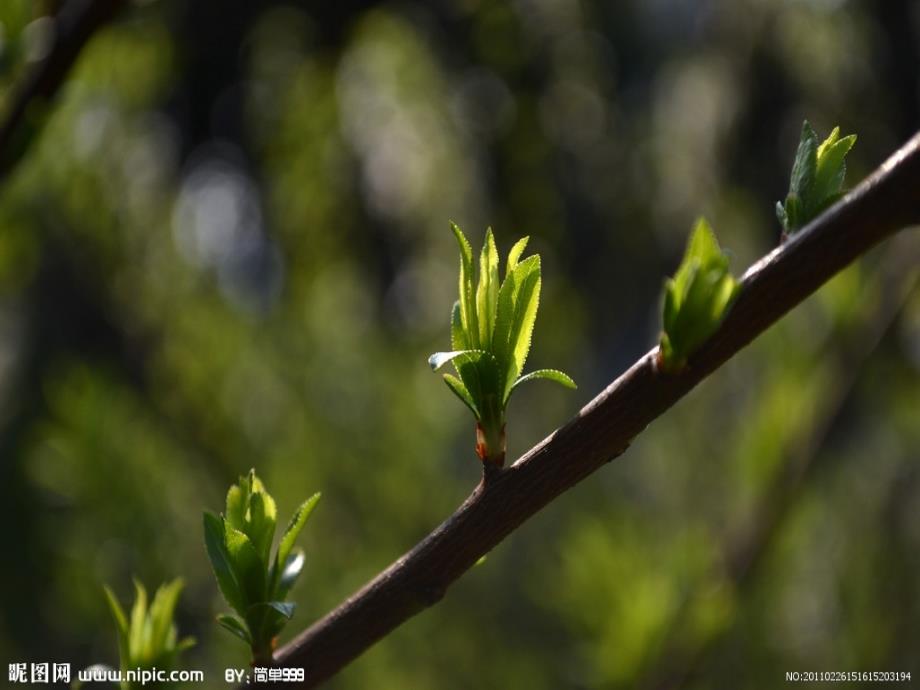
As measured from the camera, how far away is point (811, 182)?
373 millimetres

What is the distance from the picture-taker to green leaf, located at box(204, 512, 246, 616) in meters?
0.40

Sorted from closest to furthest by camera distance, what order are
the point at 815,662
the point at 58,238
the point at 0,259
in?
the point at 0,259, the point at 815,662, the point at 58,238

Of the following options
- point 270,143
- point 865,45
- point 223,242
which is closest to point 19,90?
point 270,143

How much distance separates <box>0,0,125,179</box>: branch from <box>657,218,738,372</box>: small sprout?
1.13 feet

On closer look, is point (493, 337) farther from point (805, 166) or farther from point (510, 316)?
point (805, 166)

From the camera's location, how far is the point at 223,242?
1.72 metres

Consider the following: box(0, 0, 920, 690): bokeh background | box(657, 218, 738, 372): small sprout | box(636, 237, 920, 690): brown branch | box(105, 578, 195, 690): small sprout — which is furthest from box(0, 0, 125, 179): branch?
box(636, 237, 920, 690): brown branch

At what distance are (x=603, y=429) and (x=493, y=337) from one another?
7 cm

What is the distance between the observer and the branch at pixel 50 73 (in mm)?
532

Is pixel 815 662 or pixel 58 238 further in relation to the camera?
pixel 58 238

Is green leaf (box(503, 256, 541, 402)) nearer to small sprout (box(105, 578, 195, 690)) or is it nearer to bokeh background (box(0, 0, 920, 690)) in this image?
small sprout (box(105, 578, 195, 690))

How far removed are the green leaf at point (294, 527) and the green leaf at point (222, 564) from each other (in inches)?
0.7

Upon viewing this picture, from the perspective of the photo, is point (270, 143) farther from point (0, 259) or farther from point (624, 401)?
point (624, 401)

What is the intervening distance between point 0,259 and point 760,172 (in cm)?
142
